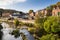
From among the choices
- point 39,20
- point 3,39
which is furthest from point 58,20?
point 3,39

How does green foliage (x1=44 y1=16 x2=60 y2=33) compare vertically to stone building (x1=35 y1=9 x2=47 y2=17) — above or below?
below

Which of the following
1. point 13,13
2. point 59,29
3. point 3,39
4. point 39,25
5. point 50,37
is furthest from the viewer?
point 13,13

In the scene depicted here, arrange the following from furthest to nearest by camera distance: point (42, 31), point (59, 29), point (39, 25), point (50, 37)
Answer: point (39, 25), point (42, 31), point (59, 29), point (50, 37)

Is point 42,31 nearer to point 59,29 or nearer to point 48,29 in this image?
point 48,29

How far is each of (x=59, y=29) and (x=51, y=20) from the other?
970 millimetres

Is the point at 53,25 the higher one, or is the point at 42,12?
the point at 42,12

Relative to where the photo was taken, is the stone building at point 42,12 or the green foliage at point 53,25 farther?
the stone building at point 42,12

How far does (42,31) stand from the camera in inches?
426

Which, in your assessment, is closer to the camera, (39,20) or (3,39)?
(3,39)

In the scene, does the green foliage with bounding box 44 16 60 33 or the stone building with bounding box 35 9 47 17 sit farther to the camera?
the stone building with bounding box 35 9 47 17

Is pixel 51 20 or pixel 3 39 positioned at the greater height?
pixel 51 20

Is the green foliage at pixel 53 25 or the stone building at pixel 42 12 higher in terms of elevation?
the stone building at pixel 42 12

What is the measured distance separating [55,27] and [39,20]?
3038 mm

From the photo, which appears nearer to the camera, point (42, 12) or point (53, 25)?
point (53, 25)
